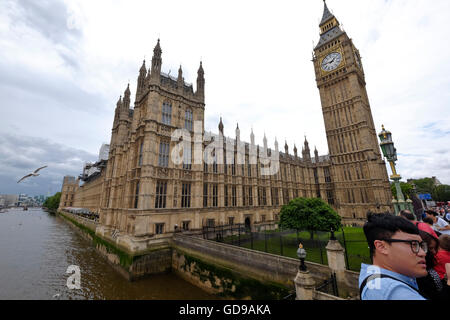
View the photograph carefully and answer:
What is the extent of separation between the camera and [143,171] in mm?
21500

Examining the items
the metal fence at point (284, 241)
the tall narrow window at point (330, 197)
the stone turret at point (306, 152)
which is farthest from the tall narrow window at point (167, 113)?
the tall narrow window at point (330, 197)

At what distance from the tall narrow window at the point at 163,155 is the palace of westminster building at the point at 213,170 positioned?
5.0 inches

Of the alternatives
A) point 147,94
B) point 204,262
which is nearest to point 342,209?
point 204,262

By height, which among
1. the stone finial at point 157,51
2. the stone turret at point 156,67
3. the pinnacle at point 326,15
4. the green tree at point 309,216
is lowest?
the green tree at point 309,216

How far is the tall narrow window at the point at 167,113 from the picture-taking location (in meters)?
25.2

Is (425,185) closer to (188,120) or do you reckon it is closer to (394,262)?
(188,120)

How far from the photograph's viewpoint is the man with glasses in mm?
1782

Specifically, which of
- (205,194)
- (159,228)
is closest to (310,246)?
(205,194)

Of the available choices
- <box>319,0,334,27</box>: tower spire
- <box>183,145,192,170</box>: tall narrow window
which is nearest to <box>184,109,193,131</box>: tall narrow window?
<box>183,145,192,170</box>: tall narrow window

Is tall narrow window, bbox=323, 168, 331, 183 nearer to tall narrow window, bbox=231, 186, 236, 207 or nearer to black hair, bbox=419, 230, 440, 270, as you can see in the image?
tall narrow window, bbox=231, 186, 236, 207

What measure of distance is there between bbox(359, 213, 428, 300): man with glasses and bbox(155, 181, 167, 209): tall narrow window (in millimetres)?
22302

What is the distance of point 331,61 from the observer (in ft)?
168

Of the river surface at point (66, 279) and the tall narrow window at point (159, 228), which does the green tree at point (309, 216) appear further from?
the tall narrow window at point (159, 228)

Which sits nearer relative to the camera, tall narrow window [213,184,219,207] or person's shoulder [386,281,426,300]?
person's shoulder [386,281,426,300]
